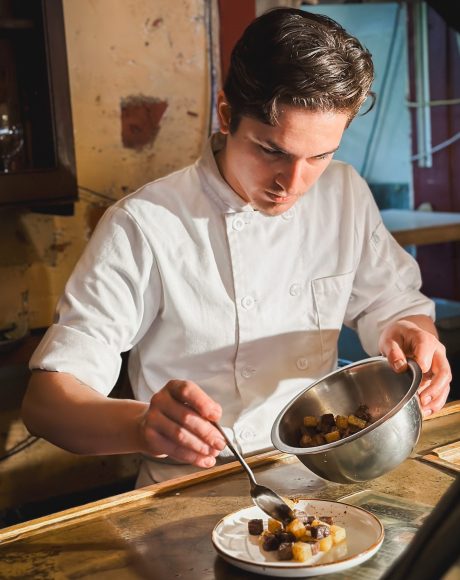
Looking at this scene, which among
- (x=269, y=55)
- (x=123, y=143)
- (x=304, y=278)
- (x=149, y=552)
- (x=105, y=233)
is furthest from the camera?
(x=123, y=143)

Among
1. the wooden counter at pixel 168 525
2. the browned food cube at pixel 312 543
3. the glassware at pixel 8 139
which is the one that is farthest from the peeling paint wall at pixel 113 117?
the browned food cube at pixel 312 543

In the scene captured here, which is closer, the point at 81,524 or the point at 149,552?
the point at 149,552

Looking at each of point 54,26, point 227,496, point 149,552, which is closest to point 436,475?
point 227,496

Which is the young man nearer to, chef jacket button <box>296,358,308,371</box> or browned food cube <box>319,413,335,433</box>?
chef jacket button <box>296,358,308,371</box>

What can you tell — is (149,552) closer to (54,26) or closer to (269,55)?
(269,55)

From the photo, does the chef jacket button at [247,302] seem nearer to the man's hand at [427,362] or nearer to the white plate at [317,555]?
the man's hand at [427,362]

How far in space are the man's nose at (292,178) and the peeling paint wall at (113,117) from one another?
125 centimetres

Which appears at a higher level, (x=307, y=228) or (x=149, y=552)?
(x=307, y=228)

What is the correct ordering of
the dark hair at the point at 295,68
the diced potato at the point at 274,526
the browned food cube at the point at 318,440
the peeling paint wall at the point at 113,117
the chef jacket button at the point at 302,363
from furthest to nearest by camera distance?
the peeling paint wall at the point at 113,117
the chef jacket button at the point at 302,363
the dark hair at the point at 295,68
the browned food cube at the point at 318,440
the diced potato at the point at 274,526

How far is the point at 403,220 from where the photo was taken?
406cm

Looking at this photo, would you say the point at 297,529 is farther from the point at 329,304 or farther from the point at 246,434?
the point at 329,304

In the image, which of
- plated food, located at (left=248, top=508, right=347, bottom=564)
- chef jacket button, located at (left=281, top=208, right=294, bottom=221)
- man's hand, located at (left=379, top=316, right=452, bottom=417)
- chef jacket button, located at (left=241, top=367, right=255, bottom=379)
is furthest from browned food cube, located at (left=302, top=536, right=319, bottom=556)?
chef jacket button, located at (left=281, top=208, right=294, bottom=221)

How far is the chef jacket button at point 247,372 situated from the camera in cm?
216

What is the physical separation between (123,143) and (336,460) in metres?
1.78
